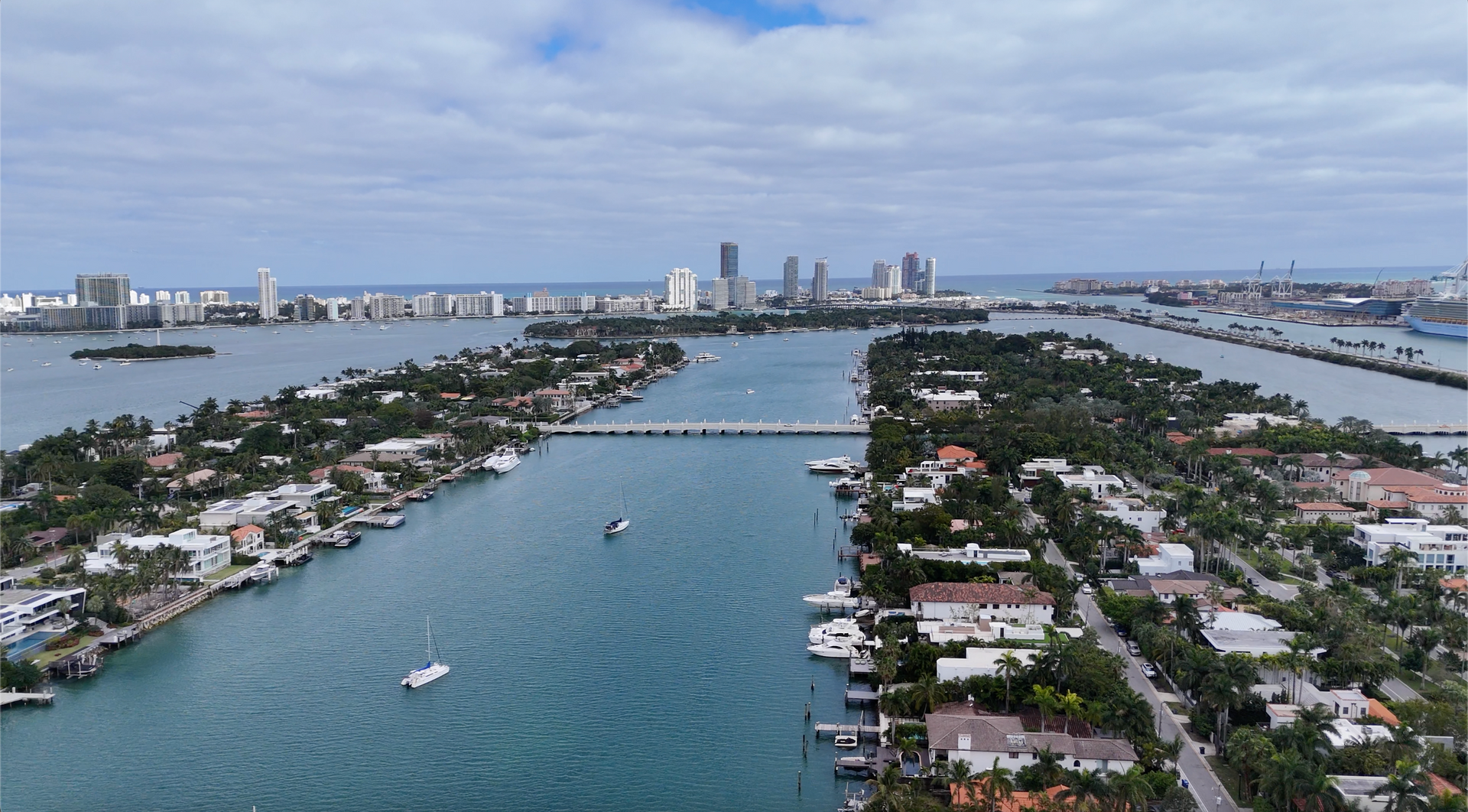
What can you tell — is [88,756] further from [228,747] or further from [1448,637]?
[1448,637]

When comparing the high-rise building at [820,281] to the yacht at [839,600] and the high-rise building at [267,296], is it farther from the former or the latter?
the yacht at [839,600]

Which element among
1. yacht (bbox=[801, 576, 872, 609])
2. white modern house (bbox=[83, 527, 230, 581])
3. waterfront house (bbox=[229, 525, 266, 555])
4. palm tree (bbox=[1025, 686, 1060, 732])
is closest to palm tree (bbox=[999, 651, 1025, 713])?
palm tree (bbox=[1025, 686, 1060, 732])

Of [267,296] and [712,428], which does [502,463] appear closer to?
[712,428]

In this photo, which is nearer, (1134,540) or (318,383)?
(1134,540)

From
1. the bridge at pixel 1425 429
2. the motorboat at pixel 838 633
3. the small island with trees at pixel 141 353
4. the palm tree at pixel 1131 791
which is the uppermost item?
the small island with trees at pixel 141 353

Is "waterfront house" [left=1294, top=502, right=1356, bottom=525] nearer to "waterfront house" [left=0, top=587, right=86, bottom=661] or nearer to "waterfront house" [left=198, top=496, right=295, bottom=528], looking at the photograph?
"waterfront house" [left=198, top=496, right=295, bottom=528]

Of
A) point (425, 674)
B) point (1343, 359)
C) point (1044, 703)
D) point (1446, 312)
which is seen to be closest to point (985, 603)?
point (1044, 703)

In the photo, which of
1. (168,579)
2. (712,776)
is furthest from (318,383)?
(712,776)

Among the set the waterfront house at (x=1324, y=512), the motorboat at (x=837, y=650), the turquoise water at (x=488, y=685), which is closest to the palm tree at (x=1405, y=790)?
the turquoise water at (x=488, y=685)
